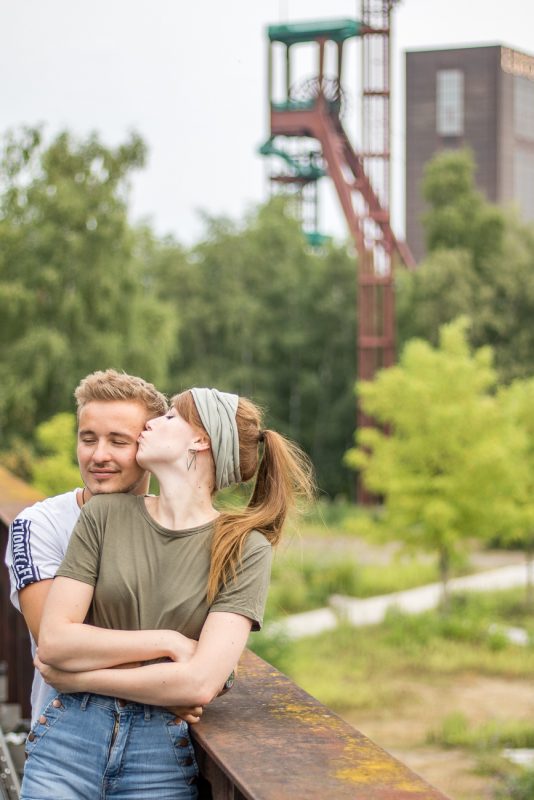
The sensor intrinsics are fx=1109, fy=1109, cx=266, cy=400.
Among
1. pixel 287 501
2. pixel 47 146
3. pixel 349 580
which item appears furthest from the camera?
pixel 47 146

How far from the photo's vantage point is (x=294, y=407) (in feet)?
107

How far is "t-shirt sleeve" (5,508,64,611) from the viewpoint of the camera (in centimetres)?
199

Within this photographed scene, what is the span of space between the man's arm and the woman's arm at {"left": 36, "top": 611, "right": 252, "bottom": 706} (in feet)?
0.63

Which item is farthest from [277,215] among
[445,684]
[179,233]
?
[445,684]

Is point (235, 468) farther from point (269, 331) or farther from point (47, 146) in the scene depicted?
point (269, 331)

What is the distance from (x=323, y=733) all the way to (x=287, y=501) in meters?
0.49

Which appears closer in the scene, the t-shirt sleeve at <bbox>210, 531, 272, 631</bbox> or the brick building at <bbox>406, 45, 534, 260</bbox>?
the t-shirt sleeve at <bbox>210, 531, 272, 631</bbox>

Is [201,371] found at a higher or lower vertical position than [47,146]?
lower

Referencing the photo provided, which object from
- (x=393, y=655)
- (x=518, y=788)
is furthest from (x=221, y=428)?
(x=393, y=655)

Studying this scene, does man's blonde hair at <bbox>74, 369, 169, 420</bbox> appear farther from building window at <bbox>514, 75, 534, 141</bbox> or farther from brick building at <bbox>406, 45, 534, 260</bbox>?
building window at <bbox>514, 75, 534, 141</bbox>

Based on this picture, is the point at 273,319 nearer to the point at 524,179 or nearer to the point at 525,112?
the point at 524,179

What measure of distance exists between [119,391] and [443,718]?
28.6 feet

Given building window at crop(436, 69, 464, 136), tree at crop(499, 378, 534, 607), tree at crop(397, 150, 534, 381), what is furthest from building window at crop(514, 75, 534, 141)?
tree at crop(499, 378, 534, 607)

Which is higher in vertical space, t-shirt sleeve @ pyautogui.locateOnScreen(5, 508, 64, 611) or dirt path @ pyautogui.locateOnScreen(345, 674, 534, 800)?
t-shirt sleeve @ pyautogui.locateOnScreen(5, 508, 64, 611)
